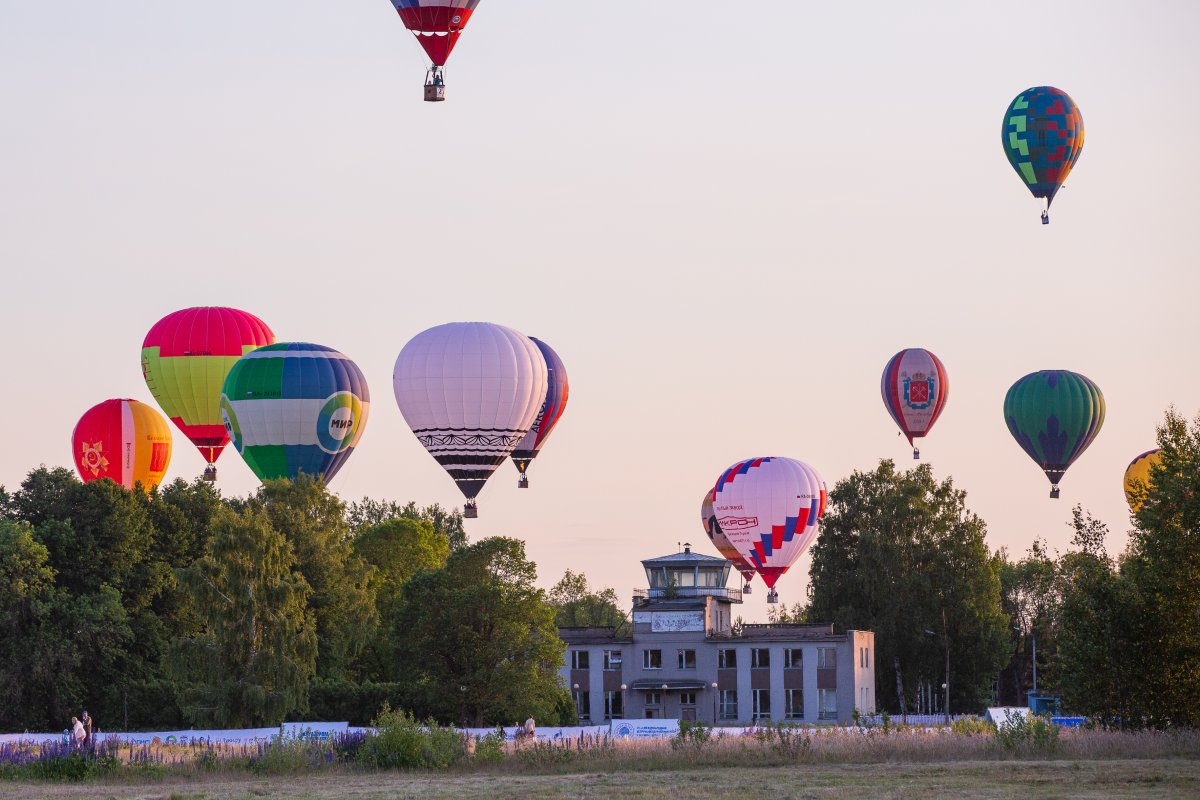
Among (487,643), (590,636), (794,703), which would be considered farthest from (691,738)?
(590,636)

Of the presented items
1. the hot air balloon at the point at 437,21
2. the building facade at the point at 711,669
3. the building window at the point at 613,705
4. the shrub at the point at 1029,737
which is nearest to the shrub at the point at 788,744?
the shrub at the point at 1029,737

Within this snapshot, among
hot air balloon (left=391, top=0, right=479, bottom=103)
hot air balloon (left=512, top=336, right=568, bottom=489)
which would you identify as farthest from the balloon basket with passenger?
hot air balloon (left=512, top=336, right=568, bottom=489)

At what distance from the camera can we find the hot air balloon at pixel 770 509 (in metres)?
110

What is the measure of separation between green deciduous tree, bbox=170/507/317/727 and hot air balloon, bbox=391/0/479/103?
21.7 metres

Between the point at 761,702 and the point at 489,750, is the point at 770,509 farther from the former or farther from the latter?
the point at 489,750

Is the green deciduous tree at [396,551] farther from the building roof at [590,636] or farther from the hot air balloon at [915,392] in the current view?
the hot air balloon at [915,392]

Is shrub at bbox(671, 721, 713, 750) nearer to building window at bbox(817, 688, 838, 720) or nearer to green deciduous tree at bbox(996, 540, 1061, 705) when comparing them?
building window at bbox(817, 688, 838, 720)

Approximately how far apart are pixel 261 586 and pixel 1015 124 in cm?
3842

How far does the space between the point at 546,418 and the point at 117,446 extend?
24.1 m

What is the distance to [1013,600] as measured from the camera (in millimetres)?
145125

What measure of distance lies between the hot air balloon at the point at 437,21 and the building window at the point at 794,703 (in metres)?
44.5

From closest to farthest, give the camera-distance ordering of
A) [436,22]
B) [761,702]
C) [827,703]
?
[436,22] → [827,703] → [761,702]

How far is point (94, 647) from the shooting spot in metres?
93.8

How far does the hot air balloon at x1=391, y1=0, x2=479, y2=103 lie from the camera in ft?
238
